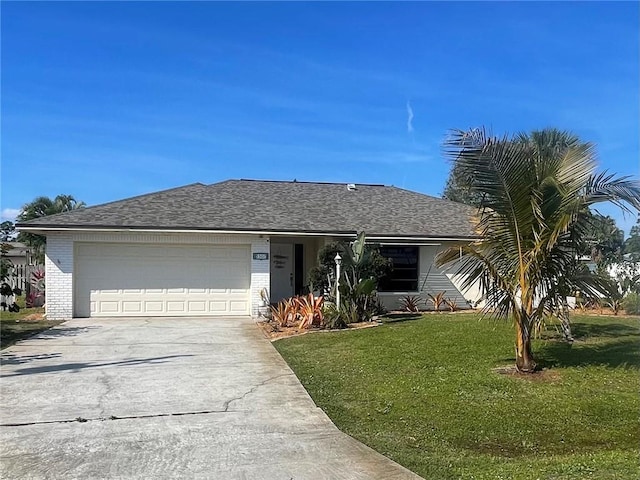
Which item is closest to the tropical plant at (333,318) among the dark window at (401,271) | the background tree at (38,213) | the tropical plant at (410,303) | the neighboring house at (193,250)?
the neighboring house at (193,250)

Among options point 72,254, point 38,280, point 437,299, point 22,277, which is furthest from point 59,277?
point 437,299

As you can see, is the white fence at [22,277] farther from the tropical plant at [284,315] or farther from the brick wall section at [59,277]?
the tropical plant at [284,315]

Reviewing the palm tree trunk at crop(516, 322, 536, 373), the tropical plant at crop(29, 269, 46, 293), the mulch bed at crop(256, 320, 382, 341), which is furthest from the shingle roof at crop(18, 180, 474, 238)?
the palm tree trunk at crop(516, 322, 536, 373)

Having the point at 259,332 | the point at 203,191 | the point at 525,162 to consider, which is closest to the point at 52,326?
the point at 259,332

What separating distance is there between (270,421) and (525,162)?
5.21 metres

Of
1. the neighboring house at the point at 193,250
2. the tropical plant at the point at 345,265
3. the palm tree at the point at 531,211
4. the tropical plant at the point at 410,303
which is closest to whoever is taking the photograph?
the palm tree at the point at 531,211

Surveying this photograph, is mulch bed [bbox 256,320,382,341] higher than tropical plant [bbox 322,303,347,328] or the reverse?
the reverse

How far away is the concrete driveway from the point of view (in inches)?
197

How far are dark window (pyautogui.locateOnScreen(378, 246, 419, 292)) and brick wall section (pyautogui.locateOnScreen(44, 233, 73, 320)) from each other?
940cm

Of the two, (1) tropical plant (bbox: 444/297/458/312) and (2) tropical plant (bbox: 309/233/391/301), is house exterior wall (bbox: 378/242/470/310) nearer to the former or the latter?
(1) tropical plant (bbox: 444/297/458/312)

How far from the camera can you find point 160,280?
17172 millimetres

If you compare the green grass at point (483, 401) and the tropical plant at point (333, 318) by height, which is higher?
the tropical plant at point (333, 318)

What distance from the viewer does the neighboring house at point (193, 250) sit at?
1645 centimetres

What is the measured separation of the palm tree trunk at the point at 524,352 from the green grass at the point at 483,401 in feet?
0.64
